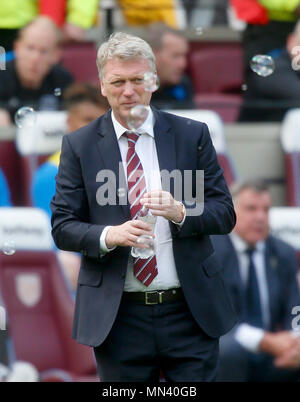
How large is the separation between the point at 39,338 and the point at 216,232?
74.0 inches

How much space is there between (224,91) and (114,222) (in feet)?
11.9

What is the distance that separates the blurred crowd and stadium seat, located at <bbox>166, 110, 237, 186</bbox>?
0.35 metres

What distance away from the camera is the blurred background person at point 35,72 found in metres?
5.48

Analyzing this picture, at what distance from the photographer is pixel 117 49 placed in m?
2.85

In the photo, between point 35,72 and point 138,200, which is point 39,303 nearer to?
point 35,72

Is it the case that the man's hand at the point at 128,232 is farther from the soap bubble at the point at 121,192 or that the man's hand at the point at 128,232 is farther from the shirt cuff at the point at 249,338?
the shirt cuff at the point at 249,338

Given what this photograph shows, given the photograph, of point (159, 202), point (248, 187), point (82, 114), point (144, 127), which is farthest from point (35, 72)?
point (159, 202)

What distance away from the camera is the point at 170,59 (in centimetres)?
576

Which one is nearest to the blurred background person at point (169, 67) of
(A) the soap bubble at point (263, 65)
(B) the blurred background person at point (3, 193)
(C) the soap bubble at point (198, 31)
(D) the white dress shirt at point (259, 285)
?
(C) the soap bubble at point (198, 31)

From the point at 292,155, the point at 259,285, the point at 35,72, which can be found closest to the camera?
the point at 259,285

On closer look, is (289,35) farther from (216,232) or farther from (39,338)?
(216,232)

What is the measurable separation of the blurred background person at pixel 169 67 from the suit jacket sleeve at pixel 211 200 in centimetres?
264
